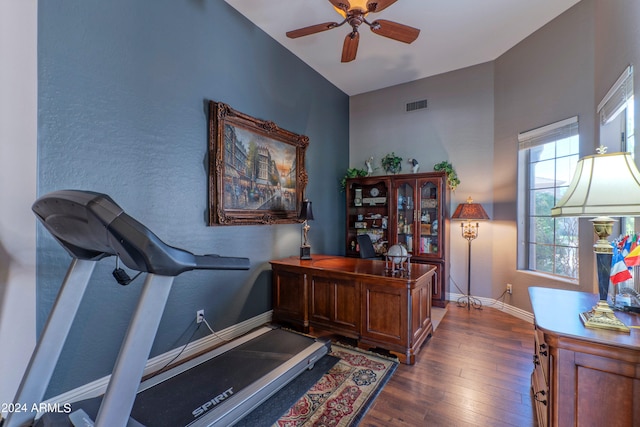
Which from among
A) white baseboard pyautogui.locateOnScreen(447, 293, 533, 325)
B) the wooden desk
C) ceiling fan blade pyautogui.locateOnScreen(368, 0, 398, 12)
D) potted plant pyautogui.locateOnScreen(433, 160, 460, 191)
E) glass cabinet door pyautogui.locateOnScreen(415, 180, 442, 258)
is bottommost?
white baseboard pyautogui.locateOnScreen(447, 293, 533, 325)

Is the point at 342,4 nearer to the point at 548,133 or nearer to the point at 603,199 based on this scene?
the point at 603,199

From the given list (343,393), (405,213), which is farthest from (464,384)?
(405,213)

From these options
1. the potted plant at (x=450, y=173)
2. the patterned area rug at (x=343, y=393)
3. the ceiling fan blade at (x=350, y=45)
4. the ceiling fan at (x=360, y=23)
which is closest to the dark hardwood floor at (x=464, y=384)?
the patterned area rug at (x=343, y=393)

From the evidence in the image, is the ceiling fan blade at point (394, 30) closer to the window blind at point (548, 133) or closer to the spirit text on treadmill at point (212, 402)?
the window blind at point (548, 133)

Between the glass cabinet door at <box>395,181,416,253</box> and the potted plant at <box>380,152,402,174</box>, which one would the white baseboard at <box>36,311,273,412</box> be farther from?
the potted plant at <box>380,152,402,174</box>

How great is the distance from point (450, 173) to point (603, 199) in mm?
2999

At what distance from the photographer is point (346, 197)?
4.78m

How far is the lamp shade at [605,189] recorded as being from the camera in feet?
3.77

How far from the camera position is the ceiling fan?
2.19 metres

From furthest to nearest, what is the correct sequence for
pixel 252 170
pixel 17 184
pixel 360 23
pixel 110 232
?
pixel 252 170, pixel 360 23, pixel 17 184, pixel 110 232

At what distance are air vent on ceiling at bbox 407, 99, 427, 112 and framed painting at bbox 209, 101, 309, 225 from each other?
200 cm

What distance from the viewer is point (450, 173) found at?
13.3 ft

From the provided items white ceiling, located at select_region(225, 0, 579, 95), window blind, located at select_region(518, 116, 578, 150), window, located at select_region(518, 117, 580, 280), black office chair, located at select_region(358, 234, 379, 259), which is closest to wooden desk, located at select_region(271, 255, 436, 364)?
black office chair, located at select_region(358, 234, 379, 259)

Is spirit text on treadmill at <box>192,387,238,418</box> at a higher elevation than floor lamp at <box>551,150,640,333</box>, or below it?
below
